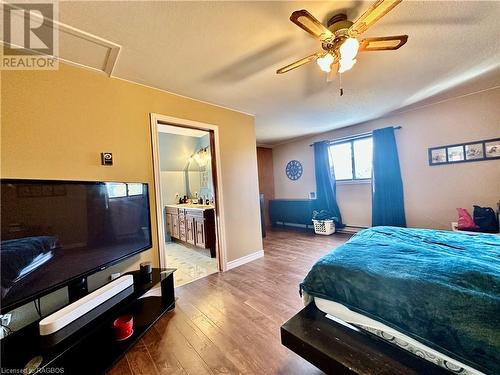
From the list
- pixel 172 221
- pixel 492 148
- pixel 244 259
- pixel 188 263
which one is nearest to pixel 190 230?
A: pixel 188 263

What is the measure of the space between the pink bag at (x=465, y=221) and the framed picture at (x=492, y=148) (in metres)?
0.86

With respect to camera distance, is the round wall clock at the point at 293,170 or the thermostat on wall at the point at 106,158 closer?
the thermostat on wall at the point at 106,158

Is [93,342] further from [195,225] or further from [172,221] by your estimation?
[172,221]

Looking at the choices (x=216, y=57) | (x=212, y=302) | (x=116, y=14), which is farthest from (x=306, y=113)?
(x=212, y=302)

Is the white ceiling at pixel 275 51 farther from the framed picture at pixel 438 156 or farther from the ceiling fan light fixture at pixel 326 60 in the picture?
the framed picture at pixel 438 156

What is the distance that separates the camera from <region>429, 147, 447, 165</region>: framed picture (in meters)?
3.28

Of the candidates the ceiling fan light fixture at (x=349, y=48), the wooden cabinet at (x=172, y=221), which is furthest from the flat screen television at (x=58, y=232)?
the wooden cabinet at (x=172, y=221)

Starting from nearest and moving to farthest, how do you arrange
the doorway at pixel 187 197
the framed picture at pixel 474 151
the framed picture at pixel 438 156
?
the doorway at pixel 187 197 → the framed picture at pixel 474 151 → the framed picture at pixel 438 156

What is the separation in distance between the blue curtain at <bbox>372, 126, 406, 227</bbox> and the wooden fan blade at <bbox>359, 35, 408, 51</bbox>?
2816mm

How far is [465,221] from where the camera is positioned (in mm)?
2879

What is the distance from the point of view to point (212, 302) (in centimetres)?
211

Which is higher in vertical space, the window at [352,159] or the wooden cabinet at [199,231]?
the window at [352,159]

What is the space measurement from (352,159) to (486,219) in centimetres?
226

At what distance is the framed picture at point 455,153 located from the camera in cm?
311
